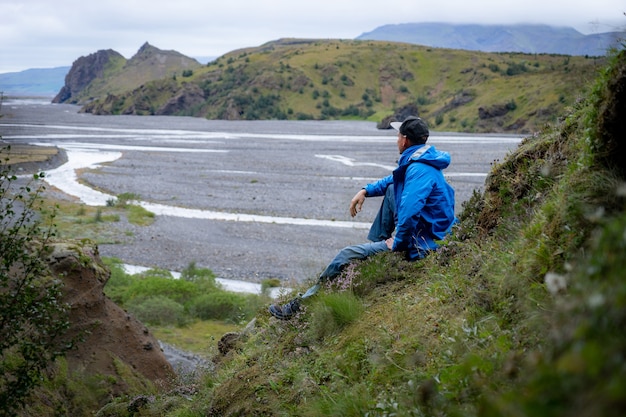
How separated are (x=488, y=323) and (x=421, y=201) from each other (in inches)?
93.2

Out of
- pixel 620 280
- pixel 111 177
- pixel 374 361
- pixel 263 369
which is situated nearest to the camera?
pixel 620 280

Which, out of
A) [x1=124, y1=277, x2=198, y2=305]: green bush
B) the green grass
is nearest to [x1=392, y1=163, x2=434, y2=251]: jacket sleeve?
the green grass

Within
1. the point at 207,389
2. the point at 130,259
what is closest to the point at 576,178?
the point at 207,389

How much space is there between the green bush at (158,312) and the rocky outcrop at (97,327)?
4.42 metres

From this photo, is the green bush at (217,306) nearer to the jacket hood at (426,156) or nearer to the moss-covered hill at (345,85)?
the jacket hood at (426,156)

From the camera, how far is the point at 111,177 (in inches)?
1654

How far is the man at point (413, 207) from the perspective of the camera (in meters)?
6.68

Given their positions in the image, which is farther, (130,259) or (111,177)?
(111,177)

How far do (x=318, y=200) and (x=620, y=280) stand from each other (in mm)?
32274

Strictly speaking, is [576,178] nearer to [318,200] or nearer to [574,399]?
[574,399]

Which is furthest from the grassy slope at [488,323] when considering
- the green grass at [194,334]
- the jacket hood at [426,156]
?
the green grass at [194,334]

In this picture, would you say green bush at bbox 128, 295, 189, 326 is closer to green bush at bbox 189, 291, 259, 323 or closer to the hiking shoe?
green bush at bbox 189, 291, 259, 323

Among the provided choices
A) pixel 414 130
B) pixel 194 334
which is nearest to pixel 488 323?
pixel 414 130

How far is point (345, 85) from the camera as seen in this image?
134 meters
